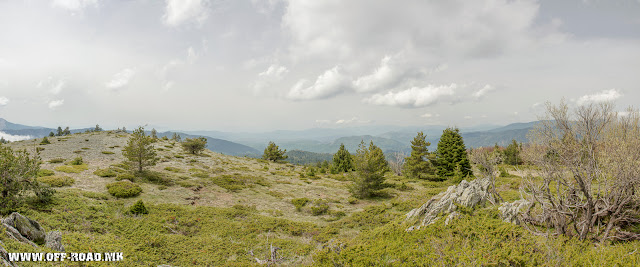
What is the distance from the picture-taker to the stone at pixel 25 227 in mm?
8180

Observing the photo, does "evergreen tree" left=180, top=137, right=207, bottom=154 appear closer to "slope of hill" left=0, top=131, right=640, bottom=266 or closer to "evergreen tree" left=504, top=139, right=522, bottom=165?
"slope of hill" left=0, top=131, right=640, bottom=266

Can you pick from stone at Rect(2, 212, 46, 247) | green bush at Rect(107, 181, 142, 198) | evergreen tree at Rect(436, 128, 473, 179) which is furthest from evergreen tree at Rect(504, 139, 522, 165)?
stone at Rect(2, 212, 46, 247)

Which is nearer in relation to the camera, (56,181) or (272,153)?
(56,181)

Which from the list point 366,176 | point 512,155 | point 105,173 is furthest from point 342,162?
point 512,155

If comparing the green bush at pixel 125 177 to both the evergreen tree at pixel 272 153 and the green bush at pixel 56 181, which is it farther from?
the evergreen tree at pixel 272 153

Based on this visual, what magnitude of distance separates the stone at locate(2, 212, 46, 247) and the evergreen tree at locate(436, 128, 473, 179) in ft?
130

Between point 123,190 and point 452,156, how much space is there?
4036cm

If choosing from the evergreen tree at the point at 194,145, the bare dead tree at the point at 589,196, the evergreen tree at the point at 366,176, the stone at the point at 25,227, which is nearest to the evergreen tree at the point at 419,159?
the evergreen tree at the point at 366,176

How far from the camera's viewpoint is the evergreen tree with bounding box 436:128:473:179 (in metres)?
34.3

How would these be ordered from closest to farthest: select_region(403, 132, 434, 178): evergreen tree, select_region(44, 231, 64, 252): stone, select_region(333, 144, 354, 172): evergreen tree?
select_region(44, 231, 64, 252): stone, select_region(403, 132, 434, 178): evergreen tree, select_region(333, 144, 354, 172): evergreen tree

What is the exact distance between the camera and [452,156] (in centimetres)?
3503

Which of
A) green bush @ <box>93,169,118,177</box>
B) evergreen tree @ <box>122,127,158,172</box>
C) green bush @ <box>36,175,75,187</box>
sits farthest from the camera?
evergreen tree @ <box>122,127,158,172</box>

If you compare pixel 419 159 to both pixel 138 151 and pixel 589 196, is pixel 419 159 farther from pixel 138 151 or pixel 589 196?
pixel 138 151

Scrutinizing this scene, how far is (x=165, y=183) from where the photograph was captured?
2338 cm
